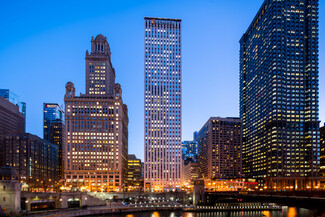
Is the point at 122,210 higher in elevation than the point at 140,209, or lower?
higher

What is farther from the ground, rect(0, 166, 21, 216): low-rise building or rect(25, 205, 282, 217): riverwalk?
rect(0, 166, 21, 216): low-rise building

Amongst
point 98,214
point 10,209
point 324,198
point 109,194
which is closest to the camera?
point 324,198

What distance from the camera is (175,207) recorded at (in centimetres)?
14525

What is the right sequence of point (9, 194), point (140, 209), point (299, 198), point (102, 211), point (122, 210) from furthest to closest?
point (140, 209) → point (122, 210) → point (102, 211) → point (9, 194) → point (299, 198)

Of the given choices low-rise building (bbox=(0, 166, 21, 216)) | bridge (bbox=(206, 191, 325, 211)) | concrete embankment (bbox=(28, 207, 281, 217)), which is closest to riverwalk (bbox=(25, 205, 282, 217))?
concrete embankment (bbox=(28, 207, 281, 217))

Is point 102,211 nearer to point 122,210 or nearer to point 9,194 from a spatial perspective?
point 122,210

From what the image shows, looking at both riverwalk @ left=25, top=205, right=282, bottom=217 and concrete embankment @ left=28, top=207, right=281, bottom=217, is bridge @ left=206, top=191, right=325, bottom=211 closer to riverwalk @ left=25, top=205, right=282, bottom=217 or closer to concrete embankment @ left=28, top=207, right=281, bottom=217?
concrete embankment @ left=28, top=207, right=281, bottom=217

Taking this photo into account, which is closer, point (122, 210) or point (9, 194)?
point (9, 194)

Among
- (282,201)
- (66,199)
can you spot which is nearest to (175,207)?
(66,199)

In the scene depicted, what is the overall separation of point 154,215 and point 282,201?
4995 cm

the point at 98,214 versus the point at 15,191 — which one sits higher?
the point at 15,191

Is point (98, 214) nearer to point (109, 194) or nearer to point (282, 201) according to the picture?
point (109, 194)

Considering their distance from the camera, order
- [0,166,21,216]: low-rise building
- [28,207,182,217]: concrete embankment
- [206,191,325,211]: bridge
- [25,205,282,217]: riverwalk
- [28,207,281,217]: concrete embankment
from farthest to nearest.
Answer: [25,205,282,217]: riverwalk
[28,207,281,217]: concrete embankment
[28,207,182,217]: concrete embankment
[0,166,21,216]: low-rise building
[206,191,325,211]: bridge

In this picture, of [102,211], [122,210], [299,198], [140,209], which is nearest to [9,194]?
[102,211]
